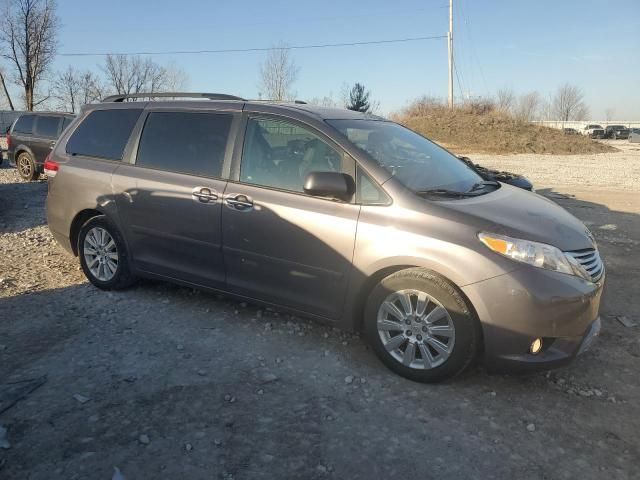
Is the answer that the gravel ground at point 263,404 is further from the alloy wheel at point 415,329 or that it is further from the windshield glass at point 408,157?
the windshield glass at point 408,157

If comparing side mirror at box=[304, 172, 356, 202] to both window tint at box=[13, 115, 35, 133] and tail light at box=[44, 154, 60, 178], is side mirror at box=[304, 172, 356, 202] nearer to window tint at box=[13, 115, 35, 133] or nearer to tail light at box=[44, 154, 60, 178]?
tail light at box=[44, 154, 60, 178]

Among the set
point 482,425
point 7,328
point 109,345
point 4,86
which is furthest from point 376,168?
point 4,86

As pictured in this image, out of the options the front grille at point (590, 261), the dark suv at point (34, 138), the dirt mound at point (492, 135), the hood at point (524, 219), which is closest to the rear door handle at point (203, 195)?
the hood at point (524, 219)

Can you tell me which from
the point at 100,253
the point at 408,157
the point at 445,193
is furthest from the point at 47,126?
the point at 445,193

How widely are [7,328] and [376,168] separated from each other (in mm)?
3241

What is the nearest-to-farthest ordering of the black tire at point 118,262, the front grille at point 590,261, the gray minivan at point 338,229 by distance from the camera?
1. the gray minivan at point 338,229
2. the front grille at point 590,261
3. the black tire at point 118,262

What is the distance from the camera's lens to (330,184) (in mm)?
3488

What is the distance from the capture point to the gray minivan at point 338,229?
3.17 metres

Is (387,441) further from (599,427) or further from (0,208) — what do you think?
(0,208)

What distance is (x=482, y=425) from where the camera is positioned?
298cm

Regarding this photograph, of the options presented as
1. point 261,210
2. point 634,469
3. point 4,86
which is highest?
point 4,86

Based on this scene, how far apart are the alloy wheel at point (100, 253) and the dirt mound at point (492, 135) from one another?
30647 millimetres

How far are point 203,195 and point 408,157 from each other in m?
1.70

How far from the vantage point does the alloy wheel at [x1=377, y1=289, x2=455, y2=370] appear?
10.9ft
